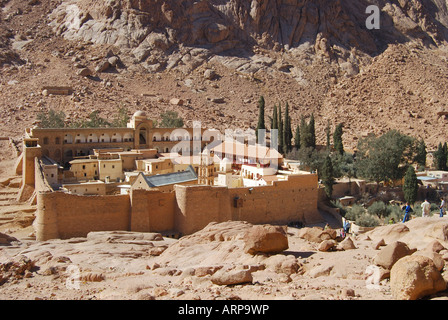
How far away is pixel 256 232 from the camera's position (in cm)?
1441

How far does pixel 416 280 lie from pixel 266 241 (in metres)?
4.99

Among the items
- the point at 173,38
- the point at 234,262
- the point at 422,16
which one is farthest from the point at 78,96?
the point at 422,16

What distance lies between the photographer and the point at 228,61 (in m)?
63.3

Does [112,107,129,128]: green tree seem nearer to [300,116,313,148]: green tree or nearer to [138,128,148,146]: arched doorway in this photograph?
[138,128,148,146]: arched doorway

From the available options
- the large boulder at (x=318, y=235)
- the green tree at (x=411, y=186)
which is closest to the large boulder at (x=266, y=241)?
the large boulder at (x=318, y=235)

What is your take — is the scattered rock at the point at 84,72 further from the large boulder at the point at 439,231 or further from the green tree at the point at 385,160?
the large boulder at the point at 439,231

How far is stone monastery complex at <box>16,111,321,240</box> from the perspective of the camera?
21.7 metres

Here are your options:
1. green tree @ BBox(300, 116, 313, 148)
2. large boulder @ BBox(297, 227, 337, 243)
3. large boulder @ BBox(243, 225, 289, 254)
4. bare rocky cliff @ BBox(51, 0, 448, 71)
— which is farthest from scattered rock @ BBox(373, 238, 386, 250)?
bare rocky cliff @ BBox(51, 0, 448, 71)

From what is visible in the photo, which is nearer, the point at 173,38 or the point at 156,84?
the point at 156,84

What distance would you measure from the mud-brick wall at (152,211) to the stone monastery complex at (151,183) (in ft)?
0.14

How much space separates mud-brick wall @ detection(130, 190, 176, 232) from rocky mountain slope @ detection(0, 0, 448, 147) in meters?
26.7

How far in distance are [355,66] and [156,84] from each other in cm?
2599
